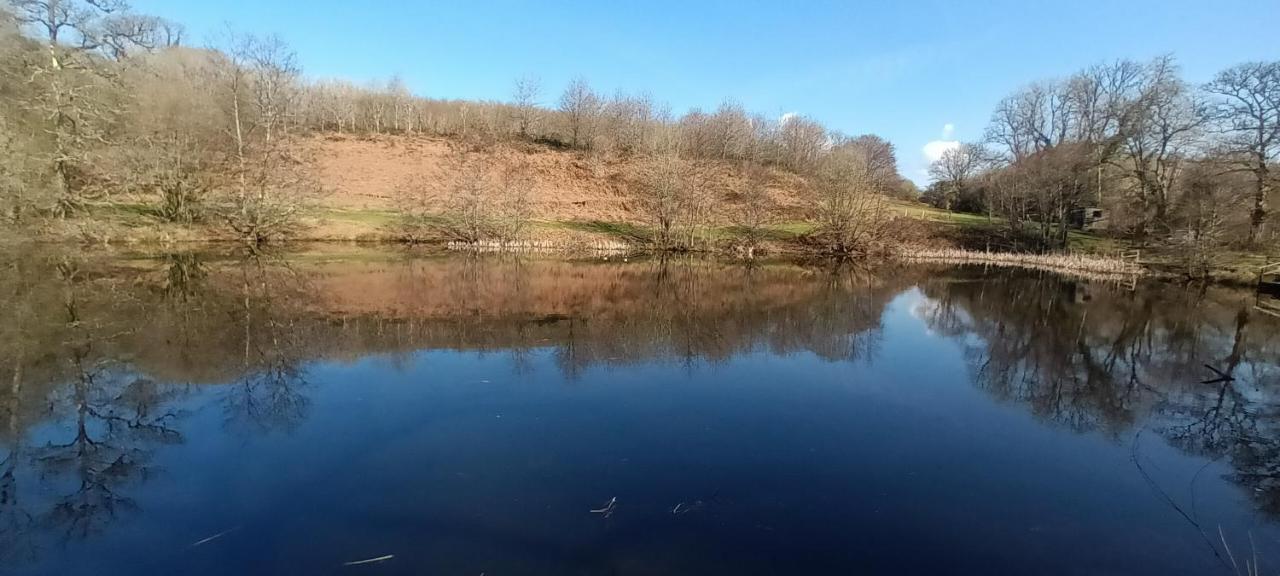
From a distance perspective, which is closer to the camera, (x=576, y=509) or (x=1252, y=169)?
(x=576, y=509)

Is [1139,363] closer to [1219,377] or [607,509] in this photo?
[1219,377]

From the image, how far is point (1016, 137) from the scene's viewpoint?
45156 millimetres

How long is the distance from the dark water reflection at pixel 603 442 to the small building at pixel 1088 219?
93.5ft

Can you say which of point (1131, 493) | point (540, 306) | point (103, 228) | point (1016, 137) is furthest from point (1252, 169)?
point (103, 228)

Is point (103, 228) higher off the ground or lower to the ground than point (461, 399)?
higher

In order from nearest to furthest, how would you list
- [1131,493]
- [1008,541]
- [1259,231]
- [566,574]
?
[566,574] → [1008,541] → [1131,493] → [1259,231]

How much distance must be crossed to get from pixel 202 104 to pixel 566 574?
97.0 ft

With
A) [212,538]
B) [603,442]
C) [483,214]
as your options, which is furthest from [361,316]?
[483,214]

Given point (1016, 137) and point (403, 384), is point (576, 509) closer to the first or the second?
point (403, 384)

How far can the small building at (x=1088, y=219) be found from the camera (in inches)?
1490

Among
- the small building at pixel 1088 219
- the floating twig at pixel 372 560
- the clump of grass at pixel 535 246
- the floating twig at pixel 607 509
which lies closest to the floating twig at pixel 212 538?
the floating twig at pixel 372 560

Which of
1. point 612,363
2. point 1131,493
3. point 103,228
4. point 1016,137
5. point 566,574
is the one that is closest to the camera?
point 566,574

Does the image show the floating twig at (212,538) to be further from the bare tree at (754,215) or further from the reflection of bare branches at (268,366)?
the bare tree at (754,215)

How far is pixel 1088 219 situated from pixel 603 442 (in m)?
46.0
